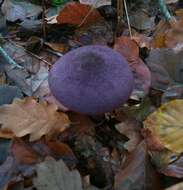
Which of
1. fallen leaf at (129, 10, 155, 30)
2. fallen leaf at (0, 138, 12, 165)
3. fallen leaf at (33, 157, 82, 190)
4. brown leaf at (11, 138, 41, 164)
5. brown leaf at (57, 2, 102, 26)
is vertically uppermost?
brown leaf at (57, 2, 102, 26)

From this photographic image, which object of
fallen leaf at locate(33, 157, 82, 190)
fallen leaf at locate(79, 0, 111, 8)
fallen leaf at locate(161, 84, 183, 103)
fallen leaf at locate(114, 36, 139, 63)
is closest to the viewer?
fallen leaf at locate(33, 157, 82, 190)

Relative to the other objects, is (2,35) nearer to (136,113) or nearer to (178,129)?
(136,113)

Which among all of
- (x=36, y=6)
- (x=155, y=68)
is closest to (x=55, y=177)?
(x=155, y=68)

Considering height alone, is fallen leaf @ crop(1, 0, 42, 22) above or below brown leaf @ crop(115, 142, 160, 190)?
above

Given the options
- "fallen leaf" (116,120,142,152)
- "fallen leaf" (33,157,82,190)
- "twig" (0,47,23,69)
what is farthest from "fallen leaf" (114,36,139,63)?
"fallen leaf" (33,157,82,190)

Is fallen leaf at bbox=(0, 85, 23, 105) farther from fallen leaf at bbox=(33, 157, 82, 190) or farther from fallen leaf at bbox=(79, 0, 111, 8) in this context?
fallen leaf at bbox=(79, 0, 111, 8)

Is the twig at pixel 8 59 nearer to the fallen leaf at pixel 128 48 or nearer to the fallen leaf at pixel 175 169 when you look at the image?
the fallen leaf at pixel 128 48
